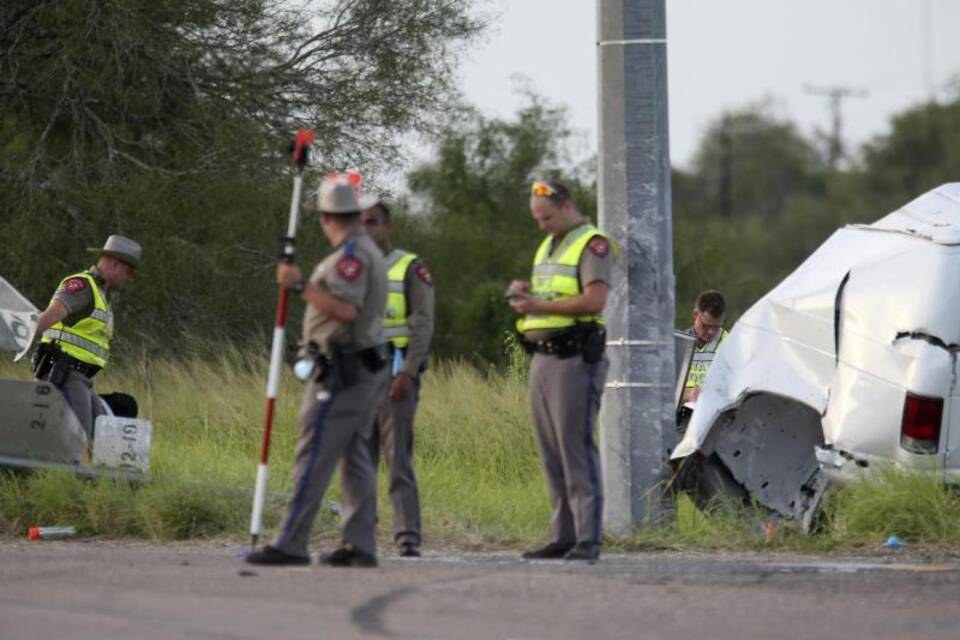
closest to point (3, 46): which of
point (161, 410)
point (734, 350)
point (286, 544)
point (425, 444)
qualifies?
point (161, 410)

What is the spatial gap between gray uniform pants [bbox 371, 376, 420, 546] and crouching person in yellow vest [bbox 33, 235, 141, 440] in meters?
3.16

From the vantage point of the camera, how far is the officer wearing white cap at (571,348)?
9.80 metres

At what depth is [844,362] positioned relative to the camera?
1124 centimetres

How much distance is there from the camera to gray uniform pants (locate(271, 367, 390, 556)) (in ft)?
29.8

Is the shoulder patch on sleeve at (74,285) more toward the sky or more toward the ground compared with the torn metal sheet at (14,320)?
more toward the sky

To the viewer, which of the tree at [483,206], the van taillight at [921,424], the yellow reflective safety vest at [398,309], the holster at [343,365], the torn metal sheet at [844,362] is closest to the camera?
the holster at [343,365]

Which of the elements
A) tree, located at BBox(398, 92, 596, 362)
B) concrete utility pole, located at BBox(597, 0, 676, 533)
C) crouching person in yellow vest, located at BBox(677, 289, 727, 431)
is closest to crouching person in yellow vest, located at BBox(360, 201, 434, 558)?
concrete utility pole, located at BBox(597, 0, 676, 533)

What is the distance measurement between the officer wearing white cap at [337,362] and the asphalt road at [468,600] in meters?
0.21

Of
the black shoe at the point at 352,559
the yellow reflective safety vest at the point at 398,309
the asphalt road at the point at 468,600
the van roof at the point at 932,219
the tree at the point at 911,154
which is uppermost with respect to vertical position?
the tree at the point at 911,154

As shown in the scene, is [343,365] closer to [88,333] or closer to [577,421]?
[577,421]

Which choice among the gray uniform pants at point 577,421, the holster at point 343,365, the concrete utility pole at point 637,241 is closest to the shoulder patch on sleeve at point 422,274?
the gray uniform pants at point 577,421

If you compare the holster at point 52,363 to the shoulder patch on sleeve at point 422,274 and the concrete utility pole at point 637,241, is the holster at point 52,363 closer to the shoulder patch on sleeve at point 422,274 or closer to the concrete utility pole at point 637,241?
the shoulder patch on sleeve at point 422,274

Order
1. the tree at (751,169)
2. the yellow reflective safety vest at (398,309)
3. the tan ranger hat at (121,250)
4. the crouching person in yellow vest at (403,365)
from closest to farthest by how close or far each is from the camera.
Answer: the crouching person in yellow vest at (403,365) → the yellow reflective safety vest at (398,309) → the tan ranger hat at (121,250) → the tree at (751,169)

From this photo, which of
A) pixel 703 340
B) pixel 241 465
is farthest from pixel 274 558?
pixel 703 340
